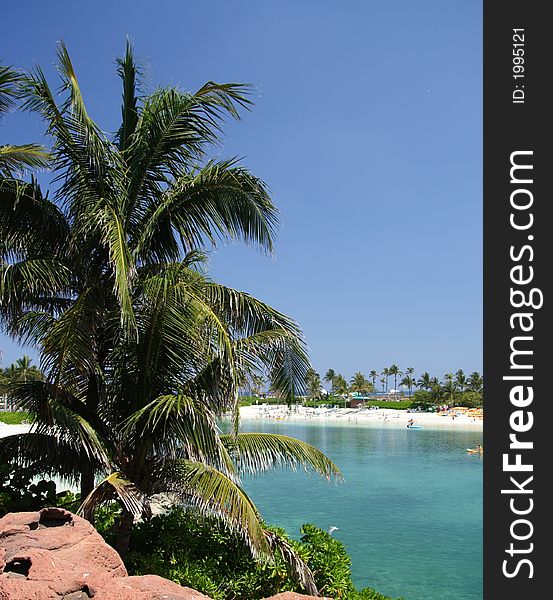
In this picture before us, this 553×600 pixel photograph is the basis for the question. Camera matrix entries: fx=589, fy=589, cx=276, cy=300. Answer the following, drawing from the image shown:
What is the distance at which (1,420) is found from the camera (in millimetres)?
34219

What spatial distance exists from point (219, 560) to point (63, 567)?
2.92 metres

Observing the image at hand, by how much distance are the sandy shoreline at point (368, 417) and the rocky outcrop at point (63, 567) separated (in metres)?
56.6

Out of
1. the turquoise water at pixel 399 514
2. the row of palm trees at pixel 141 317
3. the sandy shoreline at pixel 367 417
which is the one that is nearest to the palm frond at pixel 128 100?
the row of palm trees at pixel 141 317

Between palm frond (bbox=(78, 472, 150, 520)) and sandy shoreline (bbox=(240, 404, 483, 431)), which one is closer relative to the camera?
palm frond (bbox=(78, 472, 150, 520))

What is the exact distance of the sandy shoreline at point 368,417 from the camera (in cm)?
6384

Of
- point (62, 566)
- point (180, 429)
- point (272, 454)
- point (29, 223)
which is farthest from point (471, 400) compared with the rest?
point (62, 566)

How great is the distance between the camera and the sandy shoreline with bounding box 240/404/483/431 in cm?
6384

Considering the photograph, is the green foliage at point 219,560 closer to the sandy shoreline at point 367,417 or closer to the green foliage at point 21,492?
the green foliage at point 21,492

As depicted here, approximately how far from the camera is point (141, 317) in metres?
6.70

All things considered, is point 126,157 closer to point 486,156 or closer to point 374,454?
point 486,156

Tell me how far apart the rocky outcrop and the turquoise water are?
30.9ft

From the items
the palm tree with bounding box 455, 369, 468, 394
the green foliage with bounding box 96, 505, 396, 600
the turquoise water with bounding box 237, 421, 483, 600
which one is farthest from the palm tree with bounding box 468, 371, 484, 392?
the green foliage with bounding box 96, 505, 396, 600

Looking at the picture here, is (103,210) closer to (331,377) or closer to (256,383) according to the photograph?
(256,383)

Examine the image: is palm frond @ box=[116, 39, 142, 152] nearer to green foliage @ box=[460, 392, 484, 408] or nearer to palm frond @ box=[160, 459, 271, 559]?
palm frond @ box=[160, 459, 271, 559]
